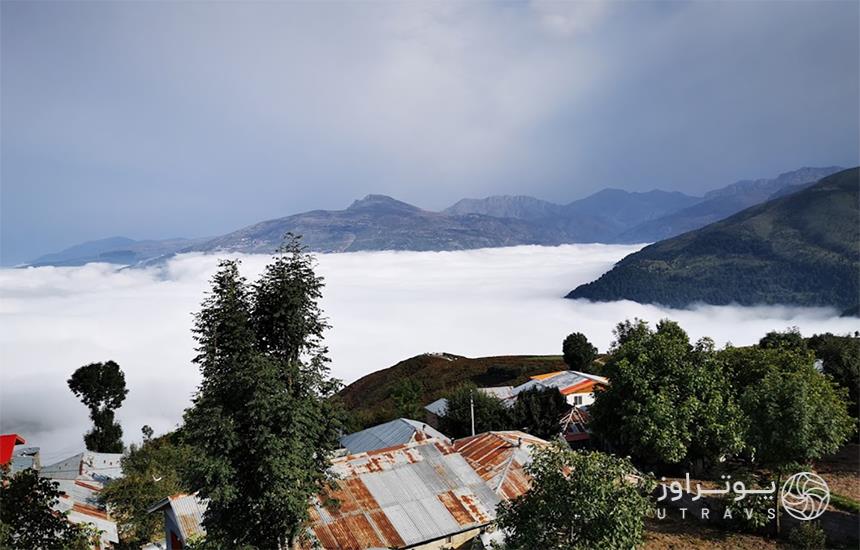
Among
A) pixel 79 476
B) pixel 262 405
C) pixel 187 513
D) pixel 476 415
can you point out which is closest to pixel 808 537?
pixel 262 405

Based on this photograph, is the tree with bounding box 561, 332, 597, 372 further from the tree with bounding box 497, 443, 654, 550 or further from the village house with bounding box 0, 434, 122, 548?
the tree with bounding box 497, 443, 654, 550

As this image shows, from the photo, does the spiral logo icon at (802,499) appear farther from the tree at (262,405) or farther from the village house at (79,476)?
the village house at (79,476)

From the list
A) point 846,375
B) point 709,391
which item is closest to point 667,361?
point 709,391

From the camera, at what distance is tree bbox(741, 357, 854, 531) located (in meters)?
18.2

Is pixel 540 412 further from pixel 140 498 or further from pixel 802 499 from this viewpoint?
pixel 140 498

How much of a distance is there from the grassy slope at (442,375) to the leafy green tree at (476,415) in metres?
27.5

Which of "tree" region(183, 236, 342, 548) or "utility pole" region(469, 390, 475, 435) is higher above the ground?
"tree" region(183, 236, 342, 548)

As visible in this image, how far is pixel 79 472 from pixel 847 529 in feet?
187

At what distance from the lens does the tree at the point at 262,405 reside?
40.5ft

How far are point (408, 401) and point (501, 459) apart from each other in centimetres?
3226

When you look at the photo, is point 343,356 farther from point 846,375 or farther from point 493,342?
point 846,375

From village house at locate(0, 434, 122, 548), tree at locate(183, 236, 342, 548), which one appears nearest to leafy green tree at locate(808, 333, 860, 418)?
tree at locate(183, 236, 342, 548)

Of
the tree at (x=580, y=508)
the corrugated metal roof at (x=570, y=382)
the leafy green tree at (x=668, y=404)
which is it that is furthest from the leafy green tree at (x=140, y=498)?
the corrugated metal roof at (x=570, y=382)

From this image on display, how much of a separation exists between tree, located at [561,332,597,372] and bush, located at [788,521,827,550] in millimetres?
53987
